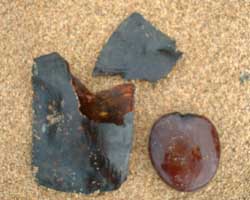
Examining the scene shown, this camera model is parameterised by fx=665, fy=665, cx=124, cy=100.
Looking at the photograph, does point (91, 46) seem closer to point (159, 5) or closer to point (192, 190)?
point (159, 5)

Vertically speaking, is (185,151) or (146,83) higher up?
(146,83)

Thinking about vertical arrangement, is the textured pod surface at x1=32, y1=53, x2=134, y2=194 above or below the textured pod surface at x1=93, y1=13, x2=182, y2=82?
below

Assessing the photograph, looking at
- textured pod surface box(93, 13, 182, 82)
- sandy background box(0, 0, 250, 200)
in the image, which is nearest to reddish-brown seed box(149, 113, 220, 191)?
sandy background box(0, 0, 250, 200)

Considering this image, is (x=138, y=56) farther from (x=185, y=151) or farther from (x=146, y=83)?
(x=185, y=151)

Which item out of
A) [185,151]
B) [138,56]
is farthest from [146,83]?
[185,151]

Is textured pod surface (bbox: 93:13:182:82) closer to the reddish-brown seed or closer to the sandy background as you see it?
the sandy background

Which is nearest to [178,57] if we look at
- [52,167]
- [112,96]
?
[112,96]
